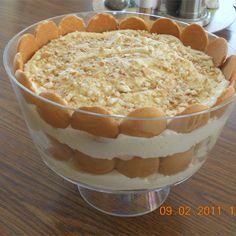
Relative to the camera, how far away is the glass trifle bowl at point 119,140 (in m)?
0.49

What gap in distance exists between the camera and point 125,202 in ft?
2.14

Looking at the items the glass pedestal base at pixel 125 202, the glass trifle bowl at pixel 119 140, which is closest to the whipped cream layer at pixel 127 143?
the glass trifle bowl at pixel 119 140

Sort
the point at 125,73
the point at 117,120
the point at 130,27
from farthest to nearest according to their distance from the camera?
the point at 130,27 → the point at 125,73 → the point at 117,120

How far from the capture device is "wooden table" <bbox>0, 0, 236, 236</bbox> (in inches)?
23.3

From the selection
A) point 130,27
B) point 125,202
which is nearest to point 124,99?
point 125,202

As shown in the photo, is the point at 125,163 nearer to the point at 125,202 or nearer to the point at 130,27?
the point at 125,202

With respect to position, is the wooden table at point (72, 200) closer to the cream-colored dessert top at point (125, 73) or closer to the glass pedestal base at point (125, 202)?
the glass pedestal base at point (125, 202)

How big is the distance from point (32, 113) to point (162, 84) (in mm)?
193

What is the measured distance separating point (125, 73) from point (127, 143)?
149 millimetres

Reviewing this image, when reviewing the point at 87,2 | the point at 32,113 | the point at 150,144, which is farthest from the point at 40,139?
the point at 87,2

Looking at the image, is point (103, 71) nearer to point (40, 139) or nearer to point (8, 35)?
point (40, 139)

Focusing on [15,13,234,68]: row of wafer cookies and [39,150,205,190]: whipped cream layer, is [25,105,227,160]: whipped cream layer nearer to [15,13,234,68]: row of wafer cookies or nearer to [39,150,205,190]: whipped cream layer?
[39,150,205,190]: whipped cream layer
